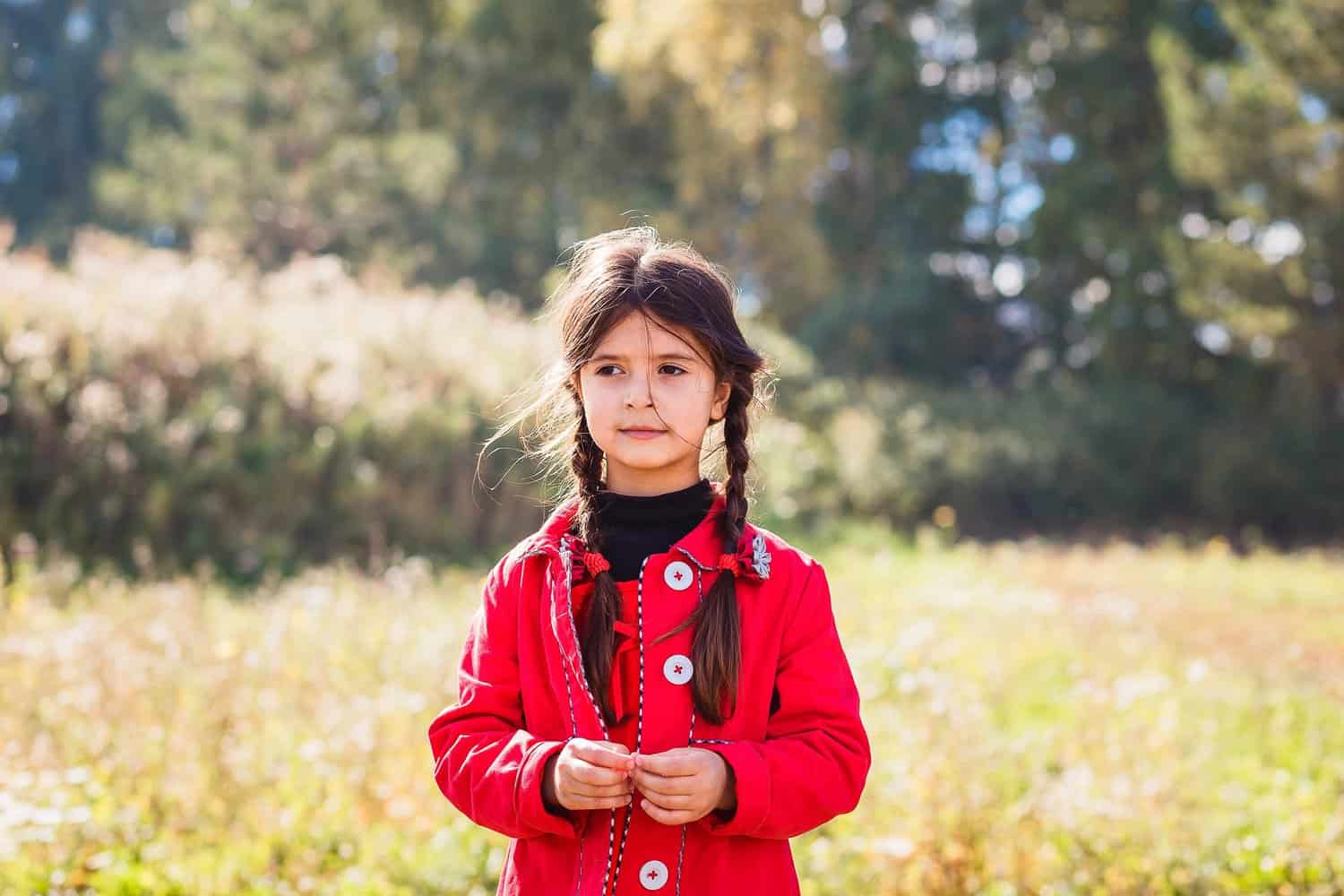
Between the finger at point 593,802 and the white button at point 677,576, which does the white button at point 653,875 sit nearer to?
the finger at point 593,802

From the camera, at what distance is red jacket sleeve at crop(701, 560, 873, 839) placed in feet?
5.56

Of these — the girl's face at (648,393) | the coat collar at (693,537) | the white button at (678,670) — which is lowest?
the white button at (678,670)

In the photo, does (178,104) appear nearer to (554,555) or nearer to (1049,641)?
(1049,641)

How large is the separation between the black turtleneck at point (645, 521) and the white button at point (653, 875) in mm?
452

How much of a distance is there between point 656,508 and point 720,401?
0.73 feet

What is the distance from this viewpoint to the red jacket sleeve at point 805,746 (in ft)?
5.56

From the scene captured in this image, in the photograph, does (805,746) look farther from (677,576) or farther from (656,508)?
(656,508)

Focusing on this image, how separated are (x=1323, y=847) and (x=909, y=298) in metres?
14.9

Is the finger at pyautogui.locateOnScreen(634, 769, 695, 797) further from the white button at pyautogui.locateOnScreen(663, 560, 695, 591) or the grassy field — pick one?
the grassy field

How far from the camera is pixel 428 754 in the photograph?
4.03 m

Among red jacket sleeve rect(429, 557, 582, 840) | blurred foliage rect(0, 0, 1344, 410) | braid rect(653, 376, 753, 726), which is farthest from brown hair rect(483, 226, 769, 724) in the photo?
blurred foliage rect(0, 0, 1344, 410)

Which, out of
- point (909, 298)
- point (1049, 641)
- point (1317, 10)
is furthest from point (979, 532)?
point (1049, 641)

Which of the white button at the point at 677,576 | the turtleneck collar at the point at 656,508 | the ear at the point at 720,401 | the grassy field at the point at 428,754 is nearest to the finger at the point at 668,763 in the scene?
the white button at the point at 677,576

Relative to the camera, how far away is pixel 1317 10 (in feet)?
41.8
